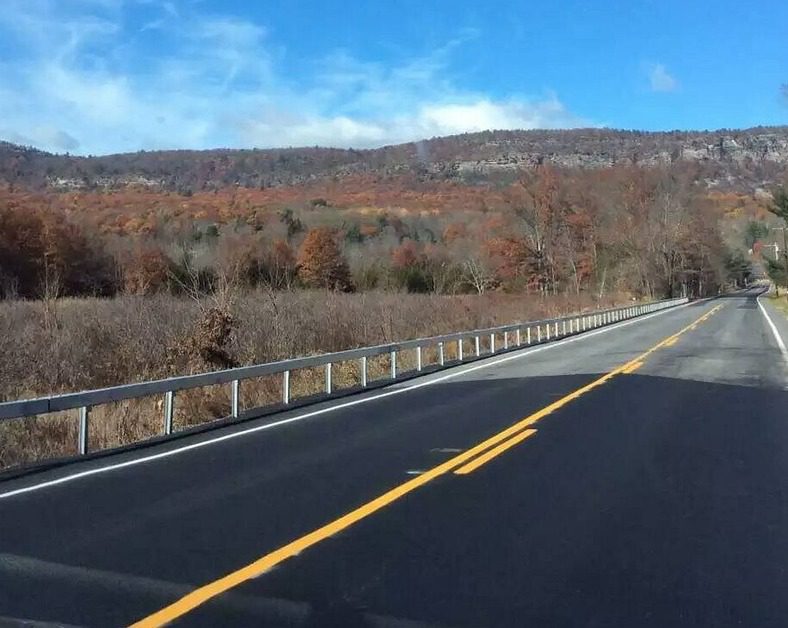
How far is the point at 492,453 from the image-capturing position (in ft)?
34.7

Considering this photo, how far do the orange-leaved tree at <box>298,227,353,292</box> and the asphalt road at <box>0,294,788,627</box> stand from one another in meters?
43.4

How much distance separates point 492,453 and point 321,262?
183 feet

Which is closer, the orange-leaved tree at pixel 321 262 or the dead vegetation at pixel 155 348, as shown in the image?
the dead vegetation at pixel 155 348

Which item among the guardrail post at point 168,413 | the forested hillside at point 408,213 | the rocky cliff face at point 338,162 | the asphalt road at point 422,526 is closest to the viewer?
the asphalt road at point 422,526

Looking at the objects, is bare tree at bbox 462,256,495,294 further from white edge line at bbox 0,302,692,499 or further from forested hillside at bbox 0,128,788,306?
white edge line at bbox 0,302,692,499

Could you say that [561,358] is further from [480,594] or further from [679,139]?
[679,139]

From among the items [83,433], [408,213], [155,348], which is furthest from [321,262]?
[83,433]

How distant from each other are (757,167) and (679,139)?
17604 mm

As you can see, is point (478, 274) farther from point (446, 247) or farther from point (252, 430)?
point (252, 430)

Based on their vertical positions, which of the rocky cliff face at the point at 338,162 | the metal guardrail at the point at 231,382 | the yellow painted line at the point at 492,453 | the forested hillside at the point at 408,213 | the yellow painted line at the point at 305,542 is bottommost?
the yellow painted line at the point at 492,453

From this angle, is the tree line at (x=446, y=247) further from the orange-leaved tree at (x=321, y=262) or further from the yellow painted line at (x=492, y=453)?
the yellow painted line at (x=492, y=453)

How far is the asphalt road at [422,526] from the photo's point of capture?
17.8ft

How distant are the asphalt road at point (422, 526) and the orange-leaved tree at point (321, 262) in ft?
142

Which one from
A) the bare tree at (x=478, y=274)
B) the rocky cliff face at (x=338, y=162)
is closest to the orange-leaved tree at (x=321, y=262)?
the bare tree at (x=478, y=274)
